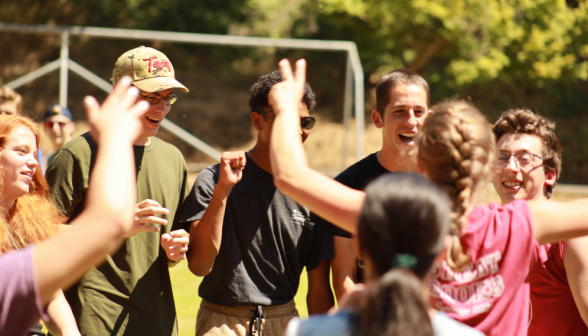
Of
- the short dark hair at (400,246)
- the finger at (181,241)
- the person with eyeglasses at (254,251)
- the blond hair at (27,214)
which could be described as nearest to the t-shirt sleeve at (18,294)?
the short dark hair at (400,246)

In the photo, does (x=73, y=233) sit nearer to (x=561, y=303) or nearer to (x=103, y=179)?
(x=103, y=179)

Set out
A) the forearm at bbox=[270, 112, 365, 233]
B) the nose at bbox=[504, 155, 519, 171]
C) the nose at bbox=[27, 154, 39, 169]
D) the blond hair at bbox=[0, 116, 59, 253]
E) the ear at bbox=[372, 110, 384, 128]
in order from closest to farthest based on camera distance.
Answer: the forearm at bbox=[270, 112, 365, 233] → the blond hair at bbox=[0, 116, 59, 253] → the nose at bbox=[27, 154, 39, 169] → the nose at bbox=[504, 155, 519, 171] → the ear at bbox=[372, 110, 384, 128]

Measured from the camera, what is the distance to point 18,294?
142 cm

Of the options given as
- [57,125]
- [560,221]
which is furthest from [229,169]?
[57,125]

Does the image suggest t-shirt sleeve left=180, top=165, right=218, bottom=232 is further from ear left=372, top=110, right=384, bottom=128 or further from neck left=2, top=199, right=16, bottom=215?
ear left=372, top=110, right=384, bottom=128

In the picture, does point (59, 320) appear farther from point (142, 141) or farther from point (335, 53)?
point (335, 53)

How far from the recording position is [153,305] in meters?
3.11

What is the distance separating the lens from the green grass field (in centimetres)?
649

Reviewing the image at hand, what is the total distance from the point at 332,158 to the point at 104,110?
18.0 metres

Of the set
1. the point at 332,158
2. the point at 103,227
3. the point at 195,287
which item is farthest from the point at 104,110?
the point at 332,158

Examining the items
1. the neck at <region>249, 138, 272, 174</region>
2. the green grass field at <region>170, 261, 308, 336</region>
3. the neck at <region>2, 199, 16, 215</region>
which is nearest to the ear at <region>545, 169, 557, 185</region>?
the neck at <region>249, 138, 272, 174</region>

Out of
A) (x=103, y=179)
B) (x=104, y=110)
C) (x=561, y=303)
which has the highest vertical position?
(x=104, y=110)

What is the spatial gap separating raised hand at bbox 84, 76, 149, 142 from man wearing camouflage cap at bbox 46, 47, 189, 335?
1183mm

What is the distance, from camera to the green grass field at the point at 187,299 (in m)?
6.49
